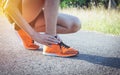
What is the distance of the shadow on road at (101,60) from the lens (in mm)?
3006

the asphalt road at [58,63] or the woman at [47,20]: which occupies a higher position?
the woman at [47,20]

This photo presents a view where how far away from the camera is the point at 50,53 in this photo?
3.33 meters

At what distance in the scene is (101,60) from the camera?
3.18m

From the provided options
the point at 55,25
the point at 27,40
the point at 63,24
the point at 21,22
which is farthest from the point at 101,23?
the point at 21,22

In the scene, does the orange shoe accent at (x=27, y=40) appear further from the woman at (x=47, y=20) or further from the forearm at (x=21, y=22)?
the forearm at (x=21, y=22)

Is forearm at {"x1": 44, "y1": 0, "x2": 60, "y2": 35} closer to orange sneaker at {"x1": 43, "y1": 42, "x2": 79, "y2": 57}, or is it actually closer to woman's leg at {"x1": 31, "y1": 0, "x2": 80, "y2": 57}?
woman's leg at {"x1": 31, "y1": 0, "x2": 80, "y2": 57}

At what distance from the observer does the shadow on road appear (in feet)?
9.86

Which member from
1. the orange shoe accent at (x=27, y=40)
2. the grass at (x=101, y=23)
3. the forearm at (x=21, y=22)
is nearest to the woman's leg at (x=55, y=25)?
the orange shoe accent at (x=27, y=40)

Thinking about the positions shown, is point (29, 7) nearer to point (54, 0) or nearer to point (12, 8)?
point (54, 0)

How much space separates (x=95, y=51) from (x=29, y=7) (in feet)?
3.12

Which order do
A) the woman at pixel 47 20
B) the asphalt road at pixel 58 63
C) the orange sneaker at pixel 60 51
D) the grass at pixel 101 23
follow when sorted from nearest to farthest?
the asphalt road at pixel 58 63 < the woman at pixel 47 20 < the orange sneaker at pixel 60 51 < the grass at pixel 101 23

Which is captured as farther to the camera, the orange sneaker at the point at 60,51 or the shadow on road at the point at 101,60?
the orange sneaker at the point at 60,51

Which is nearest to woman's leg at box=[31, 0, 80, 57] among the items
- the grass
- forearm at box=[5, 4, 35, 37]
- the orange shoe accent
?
the orange shoe accent

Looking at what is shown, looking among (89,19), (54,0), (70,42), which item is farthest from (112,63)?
(89,19)
